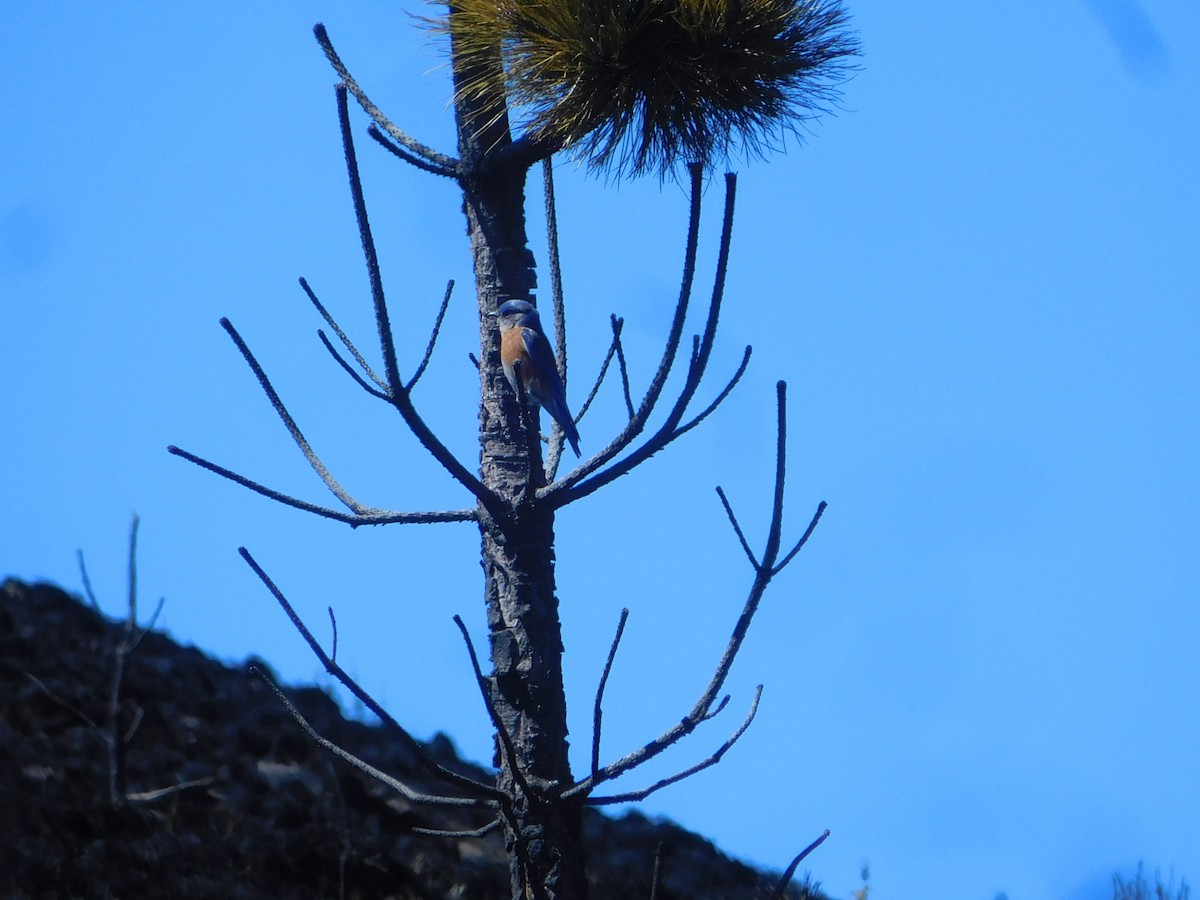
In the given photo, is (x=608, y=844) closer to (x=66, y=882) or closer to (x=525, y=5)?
(x=66, y=882)

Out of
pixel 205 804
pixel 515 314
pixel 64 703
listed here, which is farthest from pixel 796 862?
pixel 64 703

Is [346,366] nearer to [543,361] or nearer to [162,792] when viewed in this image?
[543,361]

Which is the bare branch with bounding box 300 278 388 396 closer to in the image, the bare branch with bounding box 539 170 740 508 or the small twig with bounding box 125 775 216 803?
the bare branch with bounding box 539 170 740 508

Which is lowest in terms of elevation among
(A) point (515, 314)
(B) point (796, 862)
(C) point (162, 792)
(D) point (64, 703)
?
(B) point (796, 862)

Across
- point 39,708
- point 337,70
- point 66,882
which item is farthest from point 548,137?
point 39,708

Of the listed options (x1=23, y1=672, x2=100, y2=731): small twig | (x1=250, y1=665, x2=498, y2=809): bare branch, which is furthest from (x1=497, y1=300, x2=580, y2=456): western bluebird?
(x1=23, y1=672, x2=100, y2=731): small twig

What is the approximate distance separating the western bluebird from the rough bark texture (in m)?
0.04

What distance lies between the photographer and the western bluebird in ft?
10.9

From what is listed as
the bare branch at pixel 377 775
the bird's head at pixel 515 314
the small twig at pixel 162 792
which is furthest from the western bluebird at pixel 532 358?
the small twig at pixel 162 792

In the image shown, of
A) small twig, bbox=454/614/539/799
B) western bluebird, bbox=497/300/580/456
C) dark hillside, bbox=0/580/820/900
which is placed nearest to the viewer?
small twig, bbox=454/614/539/799

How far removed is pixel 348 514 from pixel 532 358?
28.1 inches

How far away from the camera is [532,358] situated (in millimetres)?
3643

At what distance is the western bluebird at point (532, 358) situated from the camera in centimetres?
333

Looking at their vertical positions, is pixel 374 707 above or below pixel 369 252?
below
